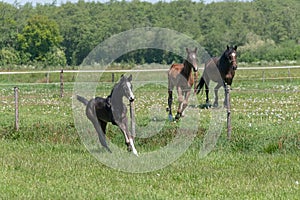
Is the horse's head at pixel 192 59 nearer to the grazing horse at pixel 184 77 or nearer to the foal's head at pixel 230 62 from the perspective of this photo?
the grazing horse at pixel 184 77

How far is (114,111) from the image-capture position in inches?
513

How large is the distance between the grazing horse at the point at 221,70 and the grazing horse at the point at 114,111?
6.75 metres

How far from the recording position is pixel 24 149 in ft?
45.4

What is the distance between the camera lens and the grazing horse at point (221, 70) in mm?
20141

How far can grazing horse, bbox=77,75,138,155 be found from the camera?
12.8 metres

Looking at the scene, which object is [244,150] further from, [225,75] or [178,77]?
[225,75]

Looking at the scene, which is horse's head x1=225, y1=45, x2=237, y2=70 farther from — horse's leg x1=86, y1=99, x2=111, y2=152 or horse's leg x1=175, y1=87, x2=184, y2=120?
horse's leg x1=86, y1=99, x2=111, y2=152

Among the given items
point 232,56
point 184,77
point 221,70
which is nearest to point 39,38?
point 221,70

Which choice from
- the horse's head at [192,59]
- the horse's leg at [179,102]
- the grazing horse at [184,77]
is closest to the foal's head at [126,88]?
the horse's leg at [179,102]

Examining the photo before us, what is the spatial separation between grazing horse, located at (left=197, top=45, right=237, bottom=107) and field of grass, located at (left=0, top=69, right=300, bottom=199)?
4.10ft

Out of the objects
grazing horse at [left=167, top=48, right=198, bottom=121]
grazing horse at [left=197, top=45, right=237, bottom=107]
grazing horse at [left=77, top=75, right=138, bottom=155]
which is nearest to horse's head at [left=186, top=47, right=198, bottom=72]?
grazing horse at [left=167, top=48, right=198, bottom=121]

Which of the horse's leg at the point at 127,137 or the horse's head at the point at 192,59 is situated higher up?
the horse's head at the point at 192,59

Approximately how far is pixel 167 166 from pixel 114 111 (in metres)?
2.13

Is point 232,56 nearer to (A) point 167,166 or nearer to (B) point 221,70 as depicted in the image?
(B) point 221,70
